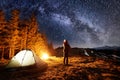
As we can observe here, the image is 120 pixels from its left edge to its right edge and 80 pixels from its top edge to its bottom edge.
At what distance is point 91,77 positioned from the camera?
45.9 feet

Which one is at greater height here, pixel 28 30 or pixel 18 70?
pixel 28 30

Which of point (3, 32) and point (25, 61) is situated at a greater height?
point (3, 32)

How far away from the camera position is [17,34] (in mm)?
40406

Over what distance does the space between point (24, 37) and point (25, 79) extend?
33358mm

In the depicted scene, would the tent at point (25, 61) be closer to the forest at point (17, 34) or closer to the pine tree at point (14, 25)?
the forest at point (17, 34)

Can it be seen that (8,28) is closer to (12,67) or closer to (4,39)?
(4,39)

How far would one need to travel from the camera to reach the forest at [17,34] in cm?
3901

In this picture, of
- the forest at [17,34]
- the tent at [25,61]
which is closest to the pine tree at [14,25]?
the forest at [17,34]

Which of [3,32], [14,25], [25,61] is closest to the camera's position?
[25,61]

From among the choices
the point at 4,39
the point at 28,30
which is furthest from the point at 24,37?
the point at 4,39

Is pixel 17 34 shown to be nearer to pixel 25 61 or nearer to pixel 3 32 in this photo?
pixel 3 32

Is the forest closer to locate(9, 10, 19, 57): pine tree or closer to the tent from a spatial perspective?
locate(9, 10, 19, 57): pine tree

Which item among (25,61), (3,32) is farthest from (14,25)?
(25,61)

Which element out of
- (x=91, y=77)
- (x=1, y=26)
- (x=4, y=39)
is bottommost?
(x=91, y=77)
